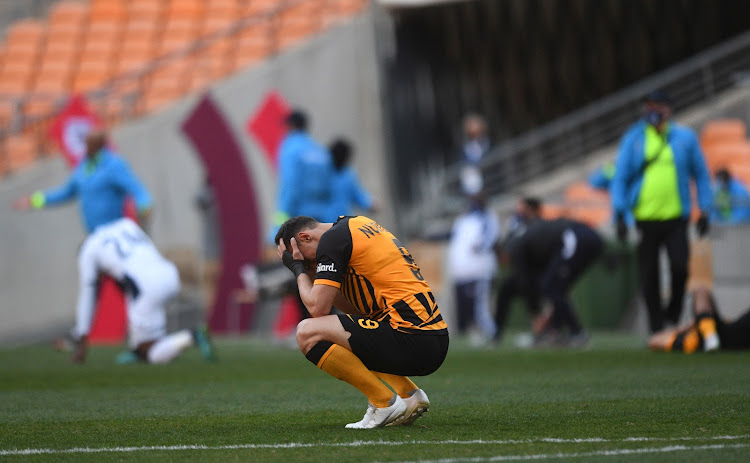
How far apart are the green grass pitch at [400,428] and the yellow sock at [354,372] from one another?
0.60 feet

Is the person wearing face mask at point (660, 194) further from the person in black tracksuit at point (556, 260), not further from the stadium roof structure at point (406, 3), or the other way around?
the stadium roof structure at point (406, 3)

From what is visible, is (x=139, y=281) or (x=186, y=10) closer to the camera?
(x=139, y=281)

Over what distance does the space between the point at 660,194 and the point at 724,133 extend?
26.6 feet

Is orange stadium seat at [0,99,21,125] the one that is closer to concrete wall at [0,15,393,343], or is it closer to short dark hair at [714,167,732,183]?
concrete wall at [0,15,393,343]

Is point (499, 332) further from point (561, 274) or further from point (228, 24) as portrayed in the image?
point (228, 24)

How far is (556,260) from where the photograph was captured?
13602 millimetres

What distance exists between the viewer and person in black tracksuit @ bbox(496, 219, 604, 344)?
44.3 feet

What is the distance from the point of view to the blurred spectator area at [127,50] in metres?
20.9

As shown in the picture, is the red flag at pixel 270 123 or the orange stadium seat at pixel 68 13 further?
the orange stadium seat at pixel 68 13

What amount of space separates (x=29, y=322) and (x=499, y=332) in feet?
26.2

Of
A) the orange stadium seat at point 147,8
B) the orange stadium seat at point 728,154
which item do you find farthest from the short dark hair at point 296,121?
the orange stadium seat at point 147,8

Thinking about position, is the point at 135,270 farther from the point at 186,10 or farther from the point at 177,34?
the point at 186,10

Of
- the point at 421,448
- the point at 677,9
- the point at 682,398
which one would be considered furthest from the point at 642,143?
the point at 677,9

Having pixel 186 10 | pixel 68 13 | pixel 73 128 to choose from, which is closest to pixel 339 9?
pixel 186 10
